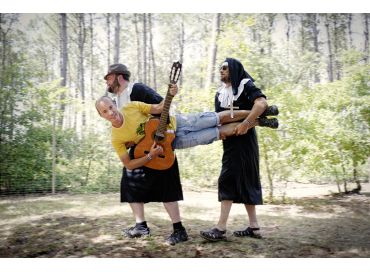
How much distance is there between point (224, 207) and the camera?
2682 millimetres

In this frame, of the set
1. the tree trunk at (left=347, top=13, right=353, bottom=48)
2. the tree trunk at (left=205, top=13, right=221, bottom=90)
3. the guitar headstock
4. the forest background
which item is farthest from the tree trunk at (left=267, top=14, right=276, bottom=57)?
the guitar headstock

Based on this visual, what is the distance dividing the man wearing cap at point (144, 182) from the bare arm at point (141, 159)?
0.10 meters

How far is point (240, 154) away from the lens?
2.71 metres

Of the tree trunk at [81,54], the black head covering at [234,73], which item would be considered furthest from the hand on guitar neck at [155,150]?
the tree trunk at [81,54]

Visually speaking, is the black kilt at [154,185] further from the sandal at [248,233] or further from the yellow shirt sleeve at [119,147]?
the sandal at [248,233]

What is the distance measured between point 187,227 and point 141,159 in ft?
3.17

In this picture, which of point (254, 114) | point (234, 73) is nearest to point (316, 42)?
point (234, 73)

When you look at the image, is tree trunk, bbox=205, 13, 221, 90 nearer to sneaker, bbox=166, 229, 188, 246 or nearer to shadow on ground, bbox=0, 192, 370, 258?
shadow on ground, bbox=0, 192, 370, 258

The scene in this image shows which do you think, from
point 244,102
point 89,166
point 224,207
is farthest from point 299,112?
point 89,166

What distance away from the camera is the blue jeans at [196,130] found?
2.78m

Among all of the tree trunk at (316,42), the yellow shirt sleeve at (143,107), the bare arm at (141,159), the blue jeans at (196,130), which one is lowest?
the bare arm at (141,159)

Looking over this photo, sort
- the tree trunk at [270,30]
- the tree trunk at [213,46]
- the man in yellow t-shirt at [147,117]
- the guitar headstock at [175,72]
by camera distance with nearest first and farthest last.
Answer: the guitar headstock at [175,72]
the man in yellow t-shirt at [147,117]
the tree trunk at [270,30]
the tree trunk at [213,46]

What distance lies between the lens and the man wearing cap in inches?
106

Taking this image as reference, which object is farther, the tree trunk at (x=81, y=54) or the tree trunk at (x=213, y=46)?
the tree trunk at (x=81, y=54)
